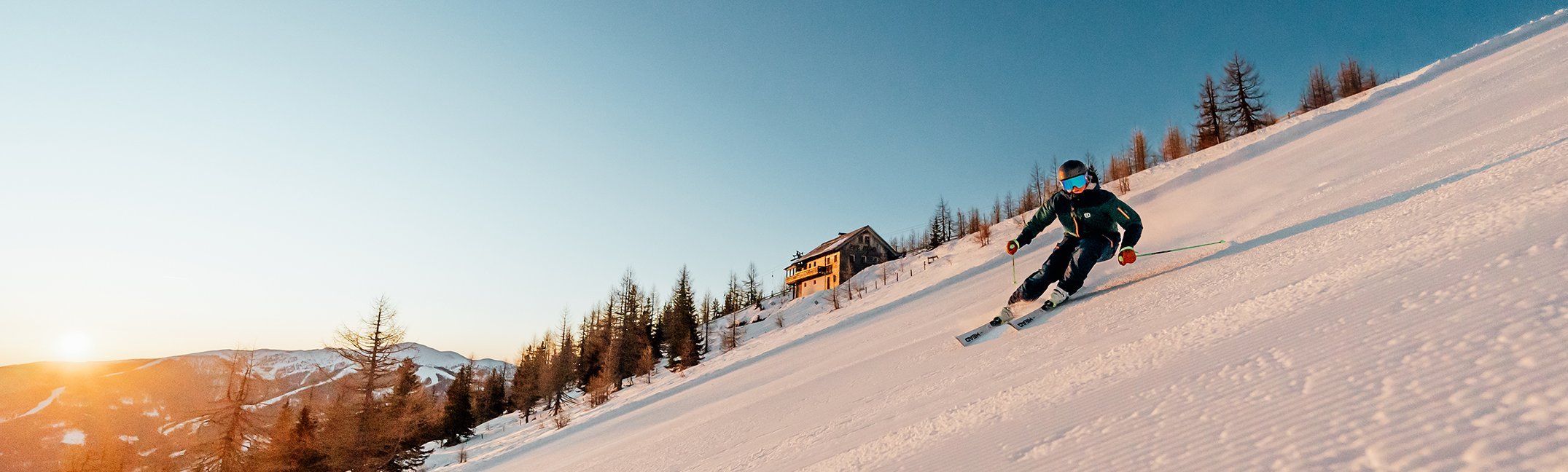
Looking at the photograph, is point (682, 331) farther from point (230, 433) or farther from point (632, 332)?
point (230, 433)

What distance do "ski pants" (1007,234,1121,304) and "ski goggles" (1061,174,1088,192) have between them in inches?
19.9

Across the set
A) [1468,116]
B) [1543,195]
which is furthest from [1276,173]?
[1543,195]

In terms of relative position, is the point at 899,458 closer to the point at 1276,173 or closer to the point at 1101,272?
the point at 1101,272

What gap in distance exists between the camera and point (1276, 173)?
10.0m

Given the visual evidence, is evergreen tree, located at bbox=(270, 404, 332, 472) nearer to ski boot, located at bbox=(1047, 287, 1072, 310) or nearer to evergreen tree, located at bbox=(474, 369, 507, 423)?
ski boot, located at bbox=(1047, 287, 1072, 310)

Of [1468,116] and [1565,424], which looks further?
[1468,116]

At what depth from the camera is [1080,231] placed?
5.89 metres

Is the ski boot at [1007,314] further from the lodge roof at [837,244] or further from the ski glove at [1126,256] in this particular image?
the lodge roof at [837,244]

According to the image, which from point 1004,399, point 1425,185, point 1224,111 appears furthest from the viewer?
point 1224,111

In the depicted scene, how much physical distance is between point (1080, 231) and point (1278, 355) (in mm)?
3528

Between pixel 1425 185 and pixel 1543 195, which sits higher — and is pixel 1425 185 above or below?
above

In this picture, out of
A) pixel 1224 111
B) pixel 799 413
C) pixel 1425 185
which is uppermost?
pixel 1224 111

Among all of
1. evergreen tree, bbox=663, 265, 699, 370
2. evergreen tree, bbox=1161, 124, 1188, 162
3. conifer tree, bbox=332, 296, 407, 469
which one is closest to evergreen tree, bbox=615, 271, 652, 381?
evergreen tree, bbox=663, 265, 699, 370

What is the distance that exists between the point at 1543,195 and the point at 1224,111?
34739 mm
